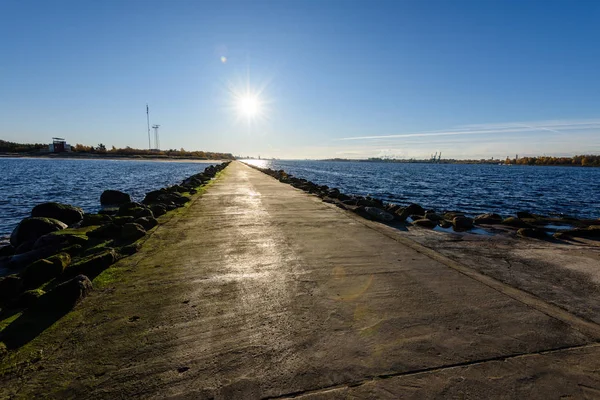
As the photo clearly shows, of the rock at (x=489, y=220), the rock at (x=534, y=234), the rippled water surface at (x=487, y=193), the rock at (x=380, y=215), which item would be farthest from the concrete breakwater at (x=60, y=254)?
the rippled water surface at (x=487, y=193)

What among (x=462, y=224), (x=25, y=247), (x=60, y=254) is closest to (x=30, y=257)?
(x=25, y=247)

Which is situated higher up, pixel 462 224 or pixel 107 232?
pixel 107 232

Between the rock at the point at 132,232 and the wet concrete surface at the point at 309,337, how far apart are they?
1.81m

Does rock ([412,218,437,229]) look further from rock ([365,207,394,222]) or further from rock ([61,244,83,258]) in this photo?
rock ([61,244,83,258])

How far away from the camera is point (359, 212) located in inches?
416

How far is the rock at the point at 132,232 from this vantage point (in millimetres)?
6816

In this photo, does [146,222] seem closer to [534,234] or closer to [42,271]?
[42,271]

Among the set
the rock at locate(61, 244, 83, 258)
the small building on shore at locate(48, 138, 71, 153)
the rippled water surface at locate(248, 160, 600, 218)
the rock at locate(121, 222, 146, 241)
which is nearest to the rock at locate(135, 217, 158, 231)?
the rock at locate(121, 222, 146, 241)

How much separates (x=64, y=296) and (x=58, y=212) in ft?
31.0

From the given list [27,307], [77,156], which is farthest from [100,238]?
[77,156]

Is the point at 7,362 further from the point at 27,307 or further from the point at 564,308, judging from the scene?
the point at 564,308

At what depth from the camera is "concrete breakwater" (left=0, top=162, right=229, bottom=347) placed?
12.2 ft

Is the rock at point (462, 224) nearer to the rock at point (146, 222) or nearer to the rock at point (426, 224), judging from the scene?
the rock at point (426, 224)

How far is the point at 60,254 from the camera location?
17.5ft
